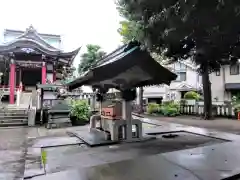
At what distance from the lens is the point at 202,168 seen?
4.53 meters

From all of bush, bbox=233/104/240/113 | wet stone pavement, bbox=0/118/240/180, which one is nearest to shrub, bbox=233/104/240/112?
bush, bbox=233/104/240/113

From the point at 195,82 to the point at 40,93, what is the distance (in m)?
17.7

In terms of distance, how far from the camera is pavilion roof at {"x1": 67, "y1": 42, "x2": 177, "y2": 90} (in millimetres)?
Result: 6273

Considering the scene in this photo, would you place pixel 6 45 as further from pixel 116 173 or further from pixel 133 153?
pixel 116 173

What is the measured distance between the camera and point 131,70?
7.05 meters

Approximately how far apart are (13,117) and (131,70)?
939cm

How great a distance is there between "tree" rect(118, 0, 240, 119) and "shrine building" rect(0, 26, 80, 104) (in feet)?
46.7

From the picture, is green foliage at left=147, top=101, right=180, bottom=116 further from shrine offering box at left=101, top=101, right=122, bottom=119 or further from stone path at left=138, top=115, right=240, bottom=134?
shrine offering box at left=101, top=101, right=122, bottom=119

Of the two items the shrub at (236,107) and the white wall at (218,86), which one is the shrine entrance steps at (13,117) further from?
the white wall at (218,86)

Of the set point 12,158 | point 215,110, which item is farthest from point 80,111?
point 215,110

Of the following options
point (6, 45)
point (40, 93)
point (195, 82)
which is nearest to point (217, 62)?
point (40, 93)

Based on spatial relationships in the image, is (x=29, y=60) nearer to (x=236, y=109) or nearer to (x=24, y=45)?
(x=24, y=45)

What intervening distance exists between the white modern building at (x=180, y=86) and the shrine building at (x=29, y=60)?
37.7 ft

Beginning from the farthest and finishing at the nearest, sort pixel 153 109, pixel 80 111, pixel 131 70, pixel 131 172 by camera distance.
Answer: pixel 153 109, pixel 80 111, pixel 131 70, pixel 131 172
